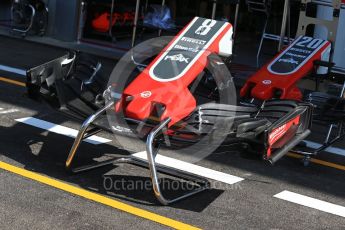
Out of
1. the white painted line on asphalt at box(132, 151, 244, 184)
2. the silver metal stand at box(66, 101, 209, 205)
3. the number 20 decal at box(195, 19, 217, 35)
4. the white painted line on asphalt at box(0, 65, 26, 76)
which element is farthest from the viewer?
the white painted line on asphalt at box(0, 65, 26, 76)

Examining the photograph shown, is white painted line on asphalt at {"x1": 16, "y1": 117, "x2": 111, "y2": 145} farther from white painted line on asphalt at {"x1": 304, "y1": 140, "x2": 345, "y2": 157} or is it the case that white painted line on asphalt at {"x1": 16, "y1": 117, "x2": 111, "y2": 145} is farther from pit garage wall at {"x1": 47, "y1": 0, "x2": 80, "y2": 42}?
pit garage wall at {"x1": 47, "y1": 0, "x2": 80, "y2": 42}

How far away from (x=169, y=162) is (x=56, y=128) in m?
1.33

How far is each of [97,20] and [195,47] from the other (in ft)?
20.8

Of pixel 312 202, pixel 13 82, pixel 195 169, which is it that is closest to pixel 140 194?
pixel 195 169

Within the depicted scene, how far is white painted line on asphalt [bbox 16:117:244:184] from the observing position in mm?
5680

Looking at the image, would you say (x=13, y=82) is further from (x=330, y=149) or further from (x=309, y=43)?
(x=330, y=149)

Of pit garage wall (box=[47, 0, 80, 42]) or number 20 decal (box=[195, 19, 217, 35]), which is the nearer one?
number 20 decal (box=[195, 19, 217, 35])

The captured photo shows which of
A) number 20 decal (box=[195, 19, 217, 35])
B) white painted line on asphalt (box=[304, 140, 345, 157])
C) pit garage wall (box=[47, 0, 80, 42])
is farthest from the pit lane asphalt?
pit garage wall (box=[47, 0, 80, 42])

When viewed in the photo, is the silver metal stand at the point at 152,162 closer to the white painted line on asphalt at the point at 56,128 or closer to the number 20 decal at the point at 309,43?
the white painted line on asphalt at the point at 56,128

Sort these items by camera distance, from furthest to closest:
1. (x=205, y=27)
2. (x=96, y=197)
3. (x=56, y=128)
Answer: (x=56, y=128) → (x=205, y=27) → (x=96, y=197)

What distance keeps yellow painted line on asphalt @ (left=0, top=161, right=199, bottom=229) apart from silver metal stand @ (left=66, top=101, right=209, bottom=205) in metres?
0.18

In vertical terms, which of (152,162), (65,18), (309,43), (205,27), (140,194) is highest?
(205,27)

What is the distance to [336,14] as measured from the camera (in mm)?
8383

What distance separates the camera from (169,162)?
19.4ft
